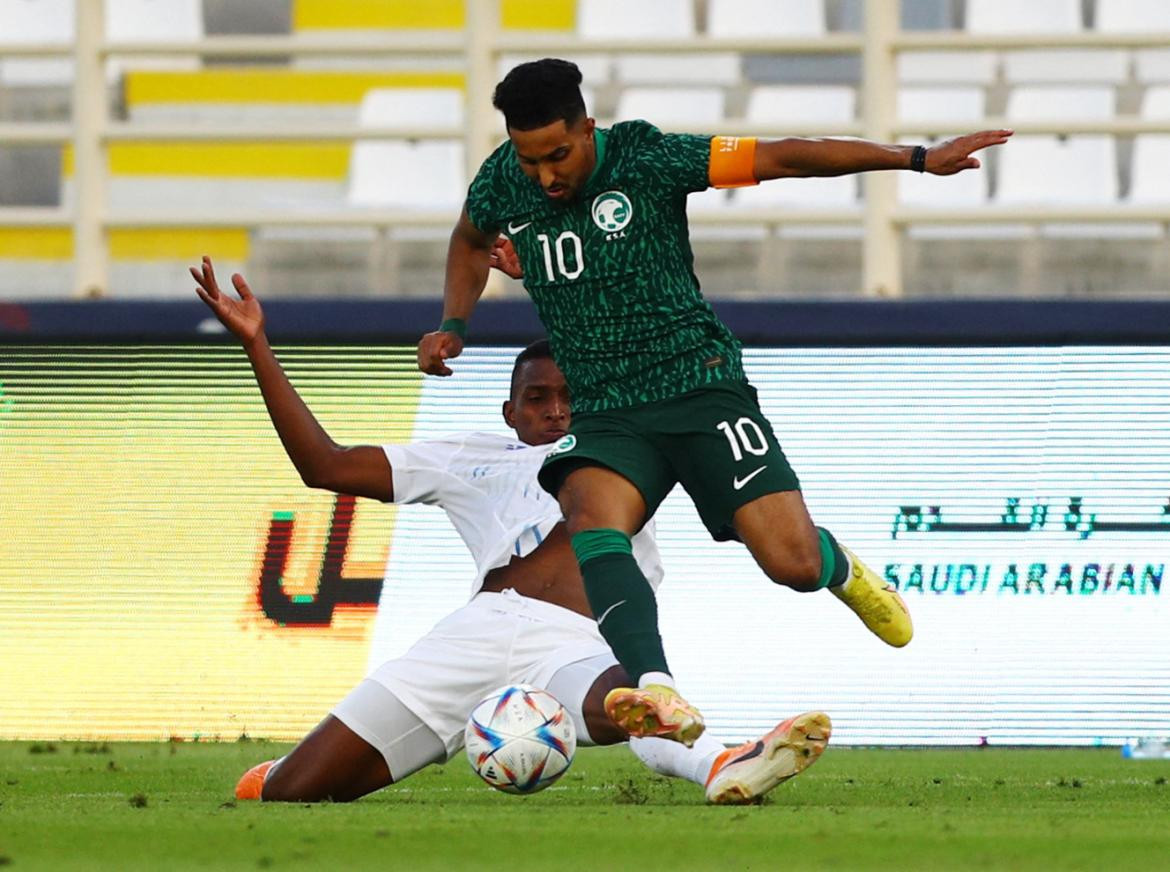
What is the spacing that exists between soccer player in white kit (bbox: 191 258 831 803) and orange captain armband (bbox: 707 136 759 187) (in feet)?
2.48

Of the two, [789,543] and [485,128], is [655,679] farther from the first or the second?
[485,128]

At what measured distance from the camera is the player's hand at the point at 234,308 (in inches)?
207

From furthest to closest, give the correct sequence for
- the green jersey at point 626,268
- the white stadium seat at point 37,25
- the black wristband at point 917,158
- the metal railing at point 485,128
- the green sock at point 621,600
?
the white stadium seat at point 37,25
the metal railing at point 485,128
the green jersey at point 626,268
the black wristband at point 917,158
the green sock at point 621,600

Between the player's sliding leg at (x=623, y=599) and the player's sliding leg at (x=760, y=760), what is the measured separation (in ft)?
0.94

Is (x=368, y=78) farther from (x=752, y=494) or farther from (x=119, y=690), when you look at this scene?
(x=752, y=494)

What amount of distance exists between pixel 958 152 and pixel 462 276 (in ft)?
4.51

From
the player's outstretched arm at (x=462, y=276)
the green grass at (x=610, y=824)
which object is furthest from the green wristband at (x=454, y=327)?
the green grass at (x=610, y=824)

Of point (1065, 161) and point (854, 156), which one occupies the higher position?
point (854, 156)

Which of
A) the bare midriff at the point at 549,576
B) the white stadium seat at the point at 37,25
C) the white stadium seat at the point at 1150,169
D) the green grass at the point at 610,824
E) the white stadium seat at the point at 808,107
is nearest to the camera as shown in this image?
the green grass at the point at 610,824

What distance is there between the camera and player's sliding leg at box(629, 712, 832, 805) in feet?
15.0

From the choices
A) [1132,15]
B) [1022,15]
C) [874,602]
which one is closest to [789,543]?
[874,602]

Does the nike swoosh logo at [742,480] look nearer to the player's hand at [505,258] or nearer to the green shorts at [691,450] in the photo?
the green shorts at [691,450]

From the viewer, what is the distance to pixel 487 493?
582cm

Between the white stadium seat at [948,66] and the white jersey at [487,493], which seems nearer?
the white jersey at [487,493]
